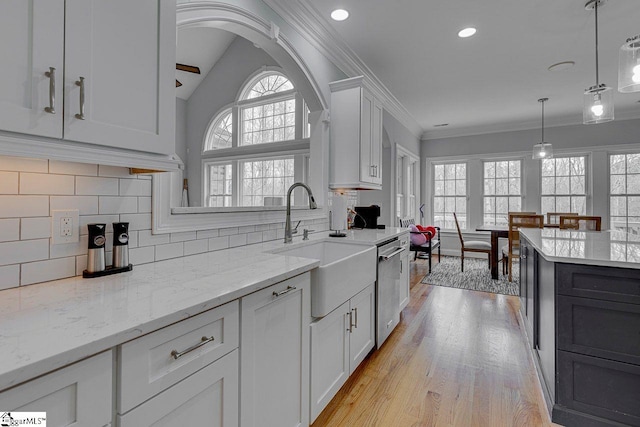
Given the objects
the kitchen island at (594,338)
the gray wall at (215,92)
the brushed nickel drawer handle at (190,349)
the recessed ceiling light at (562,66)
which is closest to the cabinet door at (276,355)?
the brushed nickel drawer handle at (190,349)

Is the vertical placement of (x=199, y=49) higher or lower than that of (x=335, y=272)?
higher

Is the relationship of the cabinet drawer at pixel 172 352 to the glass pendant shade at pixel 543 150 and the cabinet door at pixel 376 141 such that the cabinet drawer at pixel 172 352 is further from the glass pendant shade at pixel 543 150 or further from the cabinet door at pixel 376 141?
the glass pendant shade at pixel 543 150

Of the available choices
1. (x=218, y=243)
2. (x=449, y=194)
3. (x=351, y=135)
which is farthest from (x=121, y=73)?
(x=449, y=194)

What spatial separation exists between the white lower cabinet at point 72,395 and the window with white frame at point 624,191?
772cm

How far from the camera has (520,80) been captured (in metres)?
4.23

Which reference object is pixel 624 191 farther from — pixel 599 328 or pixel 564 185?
pixel 599 328

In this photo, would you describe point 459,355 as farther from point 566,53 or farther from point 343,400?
point 566,53

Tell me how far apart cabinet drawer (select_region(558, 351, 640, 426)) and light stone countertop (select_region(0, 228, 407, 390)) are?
1456 millimetres

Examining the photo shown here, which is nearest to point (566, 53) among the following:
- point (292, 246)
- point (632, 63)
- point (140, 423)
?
point (632, 63)

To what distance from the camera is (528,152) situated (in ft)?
20.5

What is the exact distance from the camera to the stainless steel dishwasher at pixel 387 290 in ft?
7.95

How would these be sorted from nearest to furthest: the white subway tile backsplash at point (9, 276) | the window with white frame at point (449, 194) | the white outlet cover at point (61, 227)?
the white subway tile backsplash at point (9, 276) < the white outlet cover at point (61, 227) < the window with white frame at point (449, 194)

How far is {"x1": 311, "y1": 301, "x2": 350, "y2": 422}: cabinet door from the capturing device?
5.06ft

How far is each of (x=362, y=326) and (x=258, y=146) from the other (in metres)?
3.78
